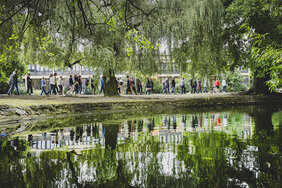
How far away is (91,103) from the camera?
605 inches

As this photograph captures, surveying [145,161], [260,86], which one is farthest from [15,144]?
[260,86]

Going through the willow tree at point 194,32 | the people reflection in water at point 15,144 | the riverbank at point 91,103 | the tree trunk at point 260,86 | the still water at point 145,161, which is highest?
the willow tree at point 194,32

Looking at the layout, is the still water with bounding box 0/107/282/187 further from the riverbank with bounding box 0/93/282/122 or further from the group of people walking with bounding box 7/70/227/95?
the group of people walking with bounding box 7/70/227/95

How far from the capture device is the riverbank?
1228cm

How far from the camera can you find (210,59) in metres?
17.1

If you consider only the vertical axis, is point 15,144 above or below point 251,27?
below

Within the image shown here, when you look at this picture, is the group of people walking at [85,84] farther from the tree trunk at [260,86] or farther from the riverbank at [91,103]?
the tree trunk at [260,86]

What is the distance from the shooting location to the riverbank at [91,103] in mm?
12281

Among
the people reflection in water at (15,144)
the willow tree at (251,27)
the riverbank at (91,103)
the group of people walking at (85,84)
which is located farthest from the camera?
the group of people walking at (85,84)

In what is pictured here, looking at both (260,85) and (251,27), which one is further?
(260,85)

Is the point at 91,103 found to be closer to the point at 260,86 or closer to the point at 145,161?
the point at 145,161

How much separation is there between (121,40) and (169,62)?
11.0 feet

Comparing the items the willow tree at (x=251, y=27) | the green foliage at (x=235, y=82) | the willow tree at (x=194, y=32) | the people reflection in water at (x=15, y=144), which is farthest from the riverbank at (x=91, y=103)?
the green foliage at (x=235, y=82)

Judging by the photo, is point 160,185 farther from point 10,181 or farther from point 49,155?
point 49,155
